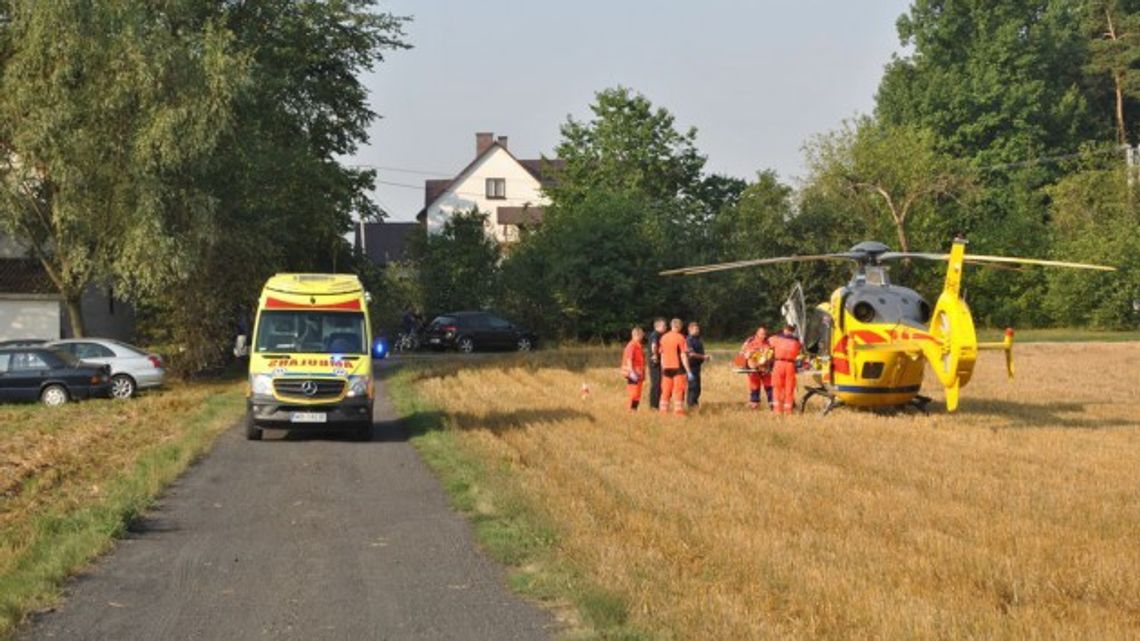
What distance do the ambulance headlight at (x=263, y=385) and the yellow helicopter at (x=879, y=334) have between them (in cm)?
649

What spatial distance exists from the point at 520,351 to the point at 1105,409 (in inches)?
1077

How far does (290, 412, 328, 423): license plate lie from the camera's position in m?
19.1

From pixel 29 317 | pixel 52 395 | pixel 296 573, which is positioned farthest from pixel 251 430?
pixel 29 317

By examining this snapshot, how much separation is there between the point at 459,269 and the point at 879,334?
36.8 metres

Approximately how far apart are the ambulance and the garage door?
2327 cm

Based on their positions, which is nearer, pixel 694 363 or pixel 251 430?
pixel 251 430

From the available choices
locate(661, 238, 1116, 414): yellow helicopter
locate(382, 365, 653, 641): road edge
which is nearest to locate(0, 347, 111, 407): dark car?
locate(382, 365, 653, 641): road edge

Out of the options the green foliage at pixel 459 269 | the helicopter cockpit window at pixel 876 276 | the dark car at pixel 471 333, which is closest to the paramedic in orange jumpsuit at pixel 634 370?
the helicopter cockpit window at pixel 876 276

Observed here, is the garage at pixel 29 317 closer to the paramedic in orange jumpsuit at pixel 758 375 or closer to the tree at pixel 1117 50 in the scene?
the paramedic in orange jumpsuit at pixel 758 375

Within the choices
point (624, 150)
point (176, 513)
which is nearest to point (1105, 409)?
point (176, 513)

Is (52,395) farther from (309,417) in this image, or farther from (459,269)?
(459,269)

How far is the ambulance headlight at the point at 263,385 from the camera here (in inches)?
752

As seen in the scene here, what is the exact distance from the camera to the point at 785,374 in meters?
22.8

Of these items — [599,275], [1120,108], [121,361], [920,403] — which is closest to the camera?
[920,403]
